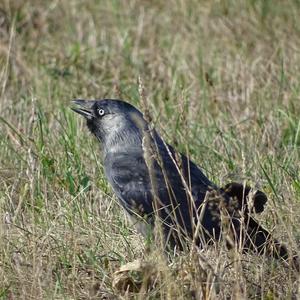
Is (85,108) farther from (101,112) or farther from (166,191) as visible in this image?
(166,191)

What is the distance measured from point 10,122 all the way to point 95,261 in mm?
2753

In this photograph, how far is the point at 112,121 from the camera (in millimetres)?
7062

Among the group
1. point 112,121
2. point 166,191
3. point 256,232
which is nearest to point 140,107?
point 112,121

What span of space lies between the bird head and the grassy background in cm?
21

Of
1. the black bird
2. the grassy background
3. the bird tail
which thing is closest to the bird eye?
the black bird

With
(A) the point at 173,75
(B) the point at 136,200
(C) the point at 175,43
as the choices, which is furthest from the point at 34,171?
(C) the point at 175,43

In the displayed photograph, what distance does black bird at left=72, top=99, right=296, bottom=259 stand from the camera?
5.30 meters

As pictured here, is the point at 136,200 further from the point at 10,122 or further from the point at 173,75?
the point at 173,75

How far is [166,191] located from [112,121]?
963 millimetres

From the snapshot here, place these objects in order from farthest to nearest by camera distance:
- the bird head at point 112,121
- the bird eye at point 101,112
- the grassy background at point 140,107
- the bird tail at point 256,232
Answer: the bird eye at point 101,112, the bird head at point 112,121, the bird tail at point 256,232, the grassy background at point 140,107

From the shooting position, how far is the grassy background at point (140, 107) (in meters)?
5.30

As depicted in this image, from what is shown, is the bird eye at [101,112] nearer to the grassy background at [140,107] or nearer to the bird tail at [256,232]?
the grassy background at [140,107]

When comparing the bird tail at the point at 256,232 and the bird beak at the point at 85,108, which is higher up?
the bird beak at the point at 85,108

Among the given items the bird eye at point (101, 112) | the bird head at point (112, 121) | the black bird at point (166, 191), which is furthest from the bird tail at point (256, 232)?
the bird eye at point (101, 112)
